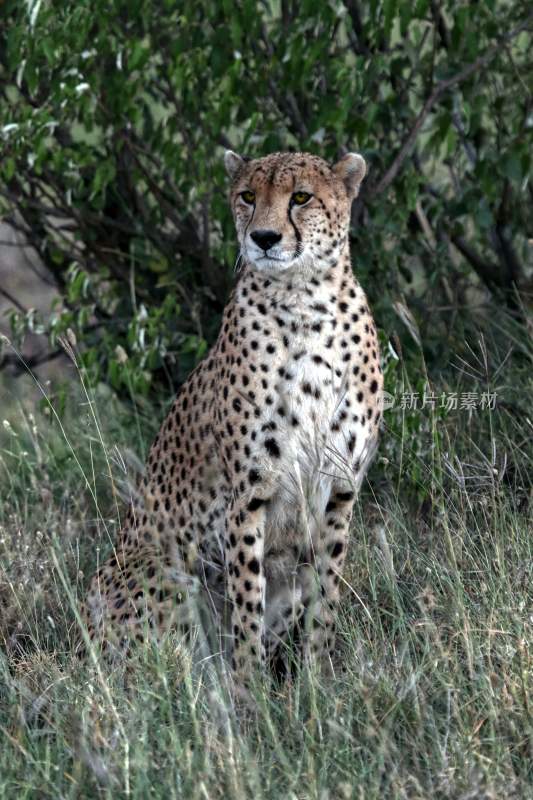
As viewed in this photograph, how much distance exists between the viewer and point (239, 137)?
4.48 m

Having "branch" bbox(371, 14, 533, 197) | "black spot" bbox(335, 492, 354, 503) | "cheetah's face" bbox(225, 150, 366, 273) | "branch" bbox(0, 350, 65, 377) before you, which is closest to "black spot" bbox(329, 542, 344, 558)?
"black spot" bbox(335, 492, 354, 503)

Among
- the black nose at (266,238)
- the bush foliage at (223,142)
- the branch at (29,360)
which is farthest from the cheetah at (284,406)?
the branch at (29,360)

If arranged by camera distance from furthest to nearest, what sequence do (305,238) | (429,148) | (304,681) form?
1. (429,148)
2. (305,238)
3. (304,681)

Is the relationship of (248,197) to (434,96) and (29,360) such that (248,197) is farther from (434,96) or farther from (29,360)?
(29,360)

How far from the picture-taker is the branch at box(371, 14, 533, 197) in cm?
423

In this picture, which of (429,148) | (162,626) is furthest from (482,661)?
(429,148)

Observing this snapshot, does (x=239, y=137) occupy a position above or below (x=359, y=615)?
above

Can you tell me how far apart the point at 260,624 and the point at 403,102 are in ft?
6.49

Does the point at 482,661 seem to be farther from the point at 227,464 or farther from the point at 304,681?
the point at 227,464

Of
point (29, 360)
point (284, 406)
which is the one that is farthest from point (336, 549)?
point (29, 360)

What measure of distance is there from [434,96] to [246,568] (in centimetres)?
180

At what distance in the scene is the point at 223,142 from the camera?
4680 mm

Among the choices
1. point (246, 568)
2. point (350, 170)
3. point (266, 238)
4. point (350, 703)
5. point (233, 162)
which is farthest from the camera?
point (233, 162)

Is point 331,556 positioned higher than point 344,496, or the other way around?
point 344,496
